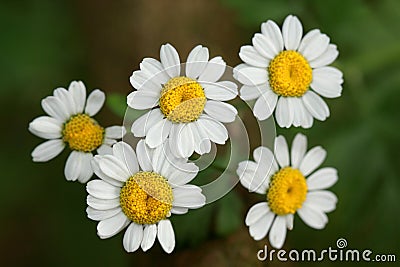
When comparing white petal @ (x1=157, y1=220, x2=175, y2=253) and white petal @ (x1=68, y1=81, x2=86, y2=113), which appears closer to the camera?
white petal @ (x1=157, y1=220, x2=175, y2=253)

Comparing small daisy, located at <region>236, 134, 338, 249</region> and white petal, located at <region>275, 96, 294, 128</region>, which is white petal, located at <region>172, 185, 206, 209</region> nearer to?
small daisy, located at <region>236, 134, 338, 249</region>

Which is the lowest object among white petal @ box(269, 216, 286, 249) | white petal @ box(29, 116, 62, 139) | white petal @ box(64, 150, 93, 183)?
white petal @ box(269, 216, 286, 249)

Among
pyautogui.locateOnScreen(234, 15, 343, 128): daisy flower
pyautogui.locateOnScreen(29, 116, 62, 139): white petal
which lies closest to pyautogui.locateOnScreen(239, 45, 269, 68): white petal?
pyautogui.locateOnScreen(234, 15, 343, 128): daisy flower

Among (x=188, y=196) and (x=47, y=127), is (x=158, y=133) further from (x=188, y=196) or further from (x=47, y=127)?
(x=47, y=127)

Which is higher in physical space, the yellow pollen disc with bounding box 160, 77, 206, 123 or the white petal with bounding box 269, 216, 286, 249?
the yellow pollen disc with bounding box 160, 77, 206, 123

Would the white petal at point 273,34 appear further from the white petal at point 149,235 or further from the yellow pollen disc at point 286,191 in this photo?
the white petal at point 149,235

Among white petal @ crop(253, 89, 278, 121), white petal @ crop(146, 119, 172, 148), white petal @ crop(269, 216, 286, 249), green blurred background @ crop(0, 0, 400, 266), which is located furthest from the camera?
green blurred background @ crop(0, 0, 400, 266)

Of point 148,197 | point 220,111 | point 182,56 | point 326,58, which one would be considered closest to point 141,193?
point 148,197

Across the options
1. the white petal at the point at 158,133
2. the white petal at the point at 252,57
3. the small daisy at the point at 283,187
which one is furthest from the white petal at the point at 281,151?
the white petal at the point at 158,133
